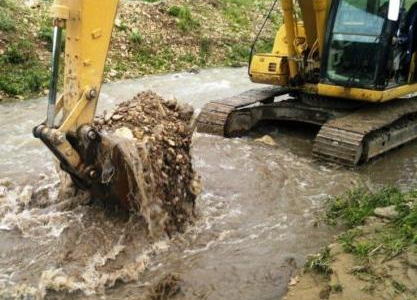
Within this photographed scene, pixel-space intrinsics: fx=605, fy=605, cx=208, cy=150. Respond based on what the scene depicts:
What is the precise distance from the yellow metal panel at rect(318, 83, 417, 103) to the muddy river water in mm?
828

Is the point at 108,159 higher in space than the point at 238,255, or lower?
higher

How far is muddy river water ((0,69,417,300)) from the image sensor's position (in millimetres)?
4547

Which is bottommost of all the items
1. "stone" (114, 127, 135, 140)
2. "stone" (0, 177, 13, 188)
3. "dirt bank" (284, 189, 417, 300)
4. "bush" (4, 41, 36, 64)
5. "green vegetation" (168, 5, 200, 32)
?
"stone" (0, 177, 13, 188)

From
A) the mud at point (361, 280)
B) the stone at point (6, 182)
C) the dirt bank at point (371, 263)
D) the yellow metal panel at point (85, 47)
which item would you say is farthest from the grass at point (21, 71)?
the mud at point (361, 280)

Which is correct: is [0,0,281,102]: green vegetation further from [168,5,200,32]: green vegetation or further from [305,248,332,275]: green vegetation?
[305,248,332,275]: green vegetation

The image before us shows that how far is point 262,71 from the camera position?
28.5 ft

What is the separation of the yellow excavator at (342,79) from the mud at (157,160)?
98.1 inches

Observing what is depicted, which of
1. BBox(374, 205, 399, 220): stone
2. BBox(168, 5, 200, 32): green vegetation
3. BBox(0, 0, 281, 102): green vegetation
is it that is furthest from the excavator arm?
BBox(168, 5, 200, 32): green vegetation

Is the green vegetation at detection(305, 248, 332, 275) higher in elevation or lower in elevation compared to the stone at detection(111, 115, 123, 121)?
lower

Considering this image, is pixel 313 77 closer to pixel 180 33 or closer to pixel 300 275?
pixel 300 275

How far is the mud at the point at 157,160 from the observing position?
4.95 meters

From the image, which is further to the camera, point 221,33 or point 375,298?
point 221,33

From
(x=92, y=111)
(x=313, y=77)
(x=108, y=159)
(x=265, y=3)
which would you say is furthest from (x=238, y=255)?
(x=265, y=3)

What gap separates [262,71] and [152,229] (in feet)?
13.7
